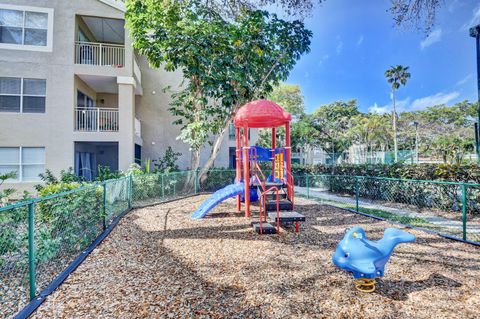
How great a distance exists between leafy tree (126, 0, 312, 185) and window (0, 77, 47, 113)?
5.13 metres

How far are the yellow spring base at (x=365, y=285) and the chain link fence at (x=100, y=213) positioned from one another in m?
3.59

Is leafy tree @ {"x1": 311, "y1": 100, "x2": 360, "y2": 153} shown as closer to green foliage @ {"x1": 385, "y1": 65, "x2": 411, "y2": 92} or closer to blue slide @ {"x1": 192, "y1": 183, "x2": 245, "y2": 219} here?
green foliage @ {"x1": 385, "y1": 65, "x2": 411, "y2": 92}

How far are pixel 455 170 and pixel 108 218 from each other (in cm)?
1090

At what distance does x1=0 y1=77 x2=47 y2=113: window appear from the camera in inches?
468

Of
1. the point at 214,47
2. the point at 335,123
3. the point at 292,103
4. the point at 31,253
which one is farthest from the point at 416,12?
the point at 335,123

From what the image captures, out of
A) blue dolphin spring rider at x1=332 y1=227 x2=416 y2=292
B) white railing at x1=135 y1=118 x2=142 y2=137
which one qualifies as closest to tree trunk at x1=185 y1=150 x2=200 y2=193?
white railing at x1=135 y1=118 x2=142 y2=137

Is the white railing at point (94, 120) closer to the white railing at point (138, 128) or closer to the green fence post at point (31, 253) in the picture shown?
the white railing at point (138, 128)

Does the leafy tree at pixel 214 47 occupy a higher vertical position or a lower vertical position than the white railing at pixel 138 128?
higher

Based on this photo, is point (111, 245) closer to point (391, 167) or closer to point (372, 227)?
point (372, 227)

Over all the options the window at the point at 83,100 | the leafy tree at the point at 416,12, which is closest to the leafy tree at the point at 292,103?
the window at the point at 83,100

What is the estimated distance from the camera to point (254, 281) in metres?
3.87

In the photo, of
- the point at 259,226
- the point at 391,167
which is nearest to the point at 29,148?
the point at 259,226

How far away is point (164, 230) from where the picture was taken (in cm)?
686

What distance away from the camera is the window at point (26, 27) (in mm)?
12008
